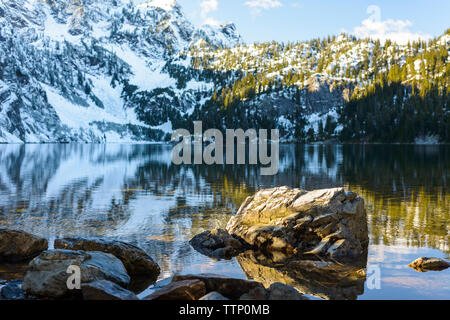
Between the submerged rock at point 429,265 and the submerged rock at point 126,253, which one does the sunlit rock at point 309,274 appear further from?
the submerged rock at point 126,253

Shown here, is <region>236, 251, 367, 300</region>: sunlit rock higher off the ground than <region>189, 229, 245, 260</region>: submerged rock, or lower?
lower

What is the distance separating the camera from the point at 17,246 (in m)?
18.7

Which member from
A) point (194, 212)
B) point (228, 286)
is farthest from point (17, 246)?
point (194, 212)

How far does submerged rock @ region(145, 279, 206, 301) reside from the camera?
12.7 metres

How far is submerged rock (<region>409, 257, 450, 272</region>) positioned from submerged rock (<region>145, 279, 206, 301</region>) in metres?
10.2

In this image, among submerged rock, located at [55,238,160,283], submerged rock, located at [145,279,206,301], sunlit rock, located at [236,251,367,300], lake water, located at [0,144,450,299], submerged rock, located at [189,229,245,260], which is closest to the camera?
submerged rock, located at [145,279,206,301]

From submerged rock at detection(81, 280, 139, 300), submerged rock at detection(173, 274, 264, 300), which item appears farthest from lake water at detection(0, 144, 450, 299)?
submerged rock at detection(81, 280, 139, 300)

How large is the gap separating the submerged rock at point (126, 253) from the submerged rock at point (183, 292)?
3.41m

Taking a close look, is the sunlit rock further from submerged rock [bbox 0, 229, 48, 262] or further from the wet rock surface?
submerged rock [bbox 0, 229, 48, 262]

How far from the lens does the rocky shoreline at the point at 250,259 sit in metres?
13.3

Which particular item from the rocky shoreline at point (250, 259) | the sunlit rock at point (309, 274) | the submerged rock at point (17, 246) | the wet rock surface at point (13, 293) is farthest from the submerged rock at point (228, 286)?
the submerged rock at point (17, 246)
